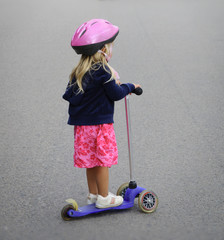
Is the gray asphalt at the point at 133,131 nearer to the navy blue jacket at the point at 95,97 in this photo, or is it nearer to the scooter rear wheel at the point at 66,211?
the scooter rear wheel at the point at 66,211

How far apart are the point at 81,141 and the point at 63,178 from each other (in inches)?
42.2

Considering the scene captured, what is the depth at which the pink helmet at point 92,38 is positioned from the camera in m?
3.58

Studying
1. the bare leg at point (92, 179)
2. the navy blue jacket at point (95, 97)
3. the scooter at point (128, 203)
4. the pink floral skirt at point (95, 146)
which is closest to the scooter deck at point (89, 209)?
the scooter at point (128, 203)

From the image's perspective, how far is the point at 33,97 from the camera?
7.41 m

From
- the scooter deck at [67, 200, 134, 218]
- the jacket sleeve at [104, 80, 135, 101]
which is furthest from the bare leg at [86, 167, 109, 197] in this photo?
the jacket sleeve at [104, 80, 135, 101]

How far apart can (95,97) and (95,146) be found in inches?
16.6

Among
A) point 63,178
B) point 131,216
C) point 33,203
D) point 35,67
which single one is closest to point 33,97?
point 35,67

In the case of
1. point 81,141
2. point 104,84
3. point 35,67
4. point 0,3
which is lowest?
point 81,141

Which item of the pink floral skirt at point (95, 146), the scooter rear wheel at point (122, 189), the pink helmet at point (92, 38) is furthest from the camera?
the scooter rear wheel at point (122, 189)

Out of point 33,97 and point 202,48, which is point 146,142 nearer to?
point 33,97

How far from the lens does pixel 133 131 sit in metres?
6.12

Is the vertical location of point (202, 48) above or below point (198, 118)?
above

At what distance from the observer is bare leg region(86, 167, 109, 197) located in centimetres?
383

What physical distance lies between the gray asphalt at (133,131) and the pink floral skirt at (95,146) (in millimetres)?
503
